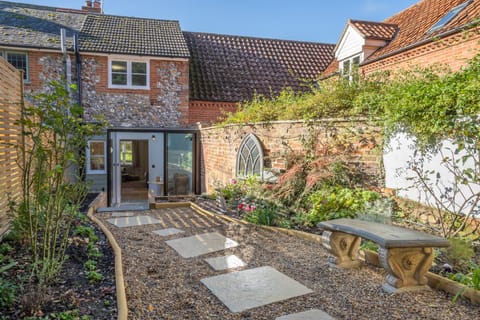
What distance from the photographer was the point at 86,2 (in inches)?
680

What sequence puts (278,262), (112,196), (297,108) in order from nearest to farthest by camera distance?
(278,262), (297,108), (112,196)

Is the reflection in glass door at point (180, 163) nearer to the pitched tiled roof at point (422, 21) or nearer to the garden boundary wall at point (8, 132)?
the pitched tiled roof at point (422, 21)

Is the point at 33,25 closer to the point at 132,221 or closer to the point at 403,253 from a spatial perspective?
the point at 132,221

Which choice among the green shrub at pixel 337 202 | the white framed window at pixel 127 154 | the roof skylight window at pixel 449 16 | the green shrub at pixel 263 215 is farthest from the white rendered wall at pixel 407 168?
the white framed window at pixel 127 154

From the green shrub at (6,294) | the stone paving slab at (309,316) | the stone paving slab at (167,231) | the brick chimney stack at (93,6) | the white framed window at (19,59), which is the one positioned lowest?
the stone paving slab at (167,231)

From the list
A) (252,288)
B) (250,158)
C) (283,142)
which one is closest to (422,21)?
(283,142)

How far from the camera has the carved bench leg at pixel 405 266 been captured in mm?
3229

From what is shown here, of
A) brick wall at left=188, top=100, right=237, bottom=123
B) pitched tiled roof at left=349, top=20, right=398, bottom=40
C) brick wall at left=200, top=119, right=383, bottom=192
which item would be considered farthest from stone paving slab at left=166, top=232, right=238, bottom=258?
pitched tiled roof at left=349, top=20, right=398, bottom=40

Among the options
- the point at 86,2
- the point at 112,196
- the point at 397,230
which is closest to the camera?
the point at 397,230

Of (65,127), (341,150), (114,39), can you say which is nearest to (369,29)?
(341,150)

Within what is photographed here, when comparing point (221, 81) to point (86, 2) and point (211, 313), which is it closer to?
point (86, 2)

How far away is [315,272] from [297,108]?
4078 millimetres

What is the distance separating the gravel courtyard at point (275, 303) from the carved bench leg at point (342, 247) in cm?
13

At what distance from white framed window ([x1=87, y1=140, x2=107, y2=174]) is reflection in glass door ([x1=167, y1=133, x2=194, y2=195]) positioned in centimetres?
231
